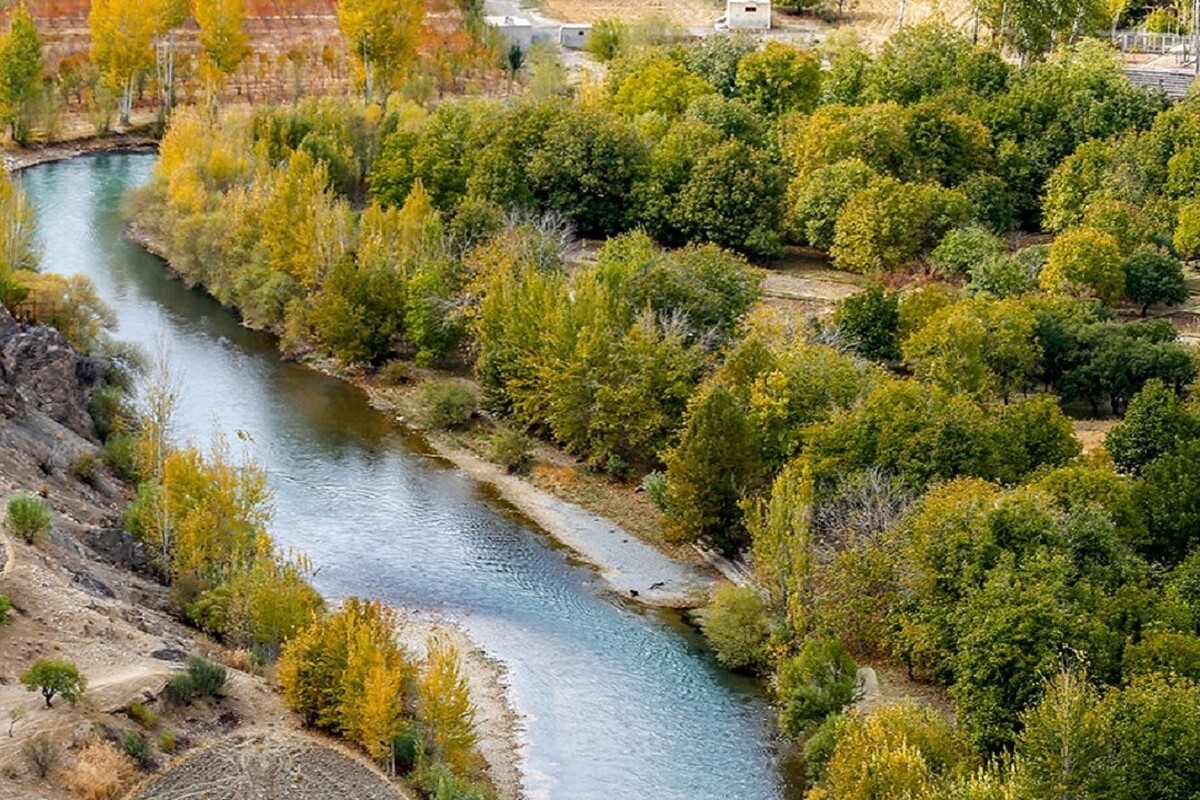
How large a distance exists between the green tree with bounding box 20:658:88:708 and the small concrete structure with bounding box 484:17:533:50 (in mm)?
88933

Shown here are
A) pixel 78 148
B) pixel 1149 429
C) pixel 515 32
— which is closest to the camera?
pixel 1149 429

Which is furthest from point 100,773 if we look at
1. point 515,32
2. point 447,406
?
point 515,32

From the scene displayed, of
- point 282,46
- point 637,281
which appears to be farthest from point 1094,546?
point 282,46

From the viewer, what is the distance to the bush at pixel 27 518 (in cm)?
5247

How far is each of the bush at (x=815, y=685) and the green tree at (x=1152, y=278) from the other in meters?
34.5

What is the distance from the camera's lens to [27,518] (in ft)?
173

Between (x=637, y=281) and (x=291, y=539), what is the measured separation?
56.9 ft

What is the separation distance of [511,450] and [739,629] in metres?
16.3

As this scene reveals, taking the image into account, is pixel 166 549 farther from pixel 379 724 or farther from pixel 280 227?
pixel 280 227

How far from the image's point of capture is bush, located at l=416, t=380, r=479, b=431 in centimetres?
7381

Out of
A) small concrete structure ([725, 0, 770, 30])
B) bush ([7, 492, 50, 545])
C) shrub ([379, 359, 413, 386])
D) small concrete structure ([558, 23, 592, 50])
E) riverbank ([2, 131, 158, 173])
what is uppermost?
small concrete structure ([725, 0, 770, 30])

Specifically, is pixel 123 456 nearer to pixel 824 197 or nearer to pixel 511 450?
pixel 511 450

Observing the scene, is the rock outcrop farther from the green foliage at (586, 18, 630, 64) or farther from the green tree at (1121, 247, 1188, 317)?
the green foliage at (586, 18, 630, 64)

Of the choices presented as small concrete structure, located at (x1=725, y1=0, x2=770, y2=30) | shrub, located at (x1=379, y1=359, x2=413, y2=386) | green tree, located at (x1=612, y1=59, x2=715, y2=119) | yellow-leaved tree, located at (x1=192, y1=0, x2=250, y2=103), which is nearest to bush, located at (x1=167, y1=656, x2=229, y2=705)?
shrub, located at (x1=379, y1=359, x2=413, y2=386)
